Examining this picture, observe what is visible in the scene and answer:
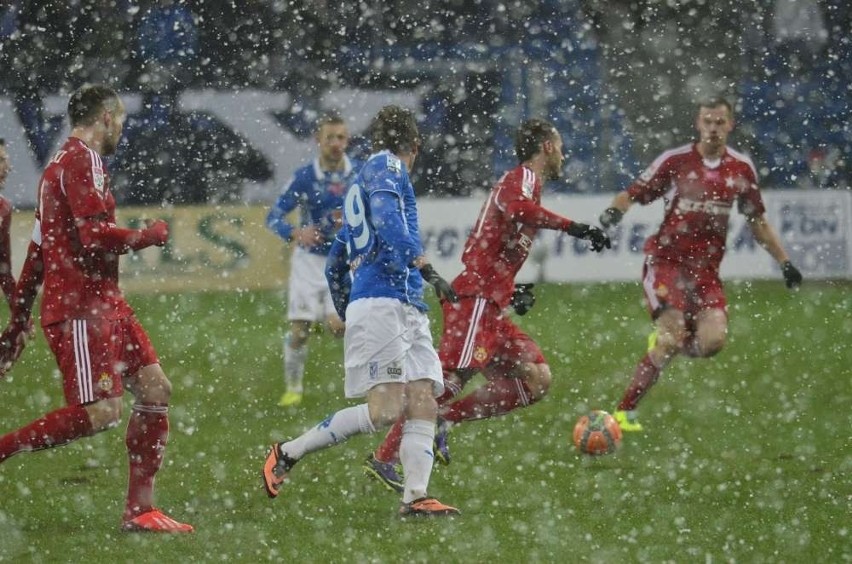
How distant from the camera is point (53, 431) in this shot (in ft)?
19.5

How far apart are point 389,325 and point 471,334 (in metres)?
1.34

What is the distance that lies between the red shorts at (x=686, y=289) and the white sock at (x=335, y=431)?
288 centimetres

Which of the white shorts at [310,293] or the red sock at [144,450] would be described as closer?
the red sock at [144,450]

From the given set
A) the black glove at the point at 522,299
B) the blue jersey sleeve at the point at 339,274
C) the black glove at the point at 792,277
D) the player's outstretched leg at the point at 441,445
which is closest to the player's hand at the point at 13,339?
the blue jersey sleeve at the point at 339,274

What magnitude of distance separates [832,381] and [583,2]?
11660mm

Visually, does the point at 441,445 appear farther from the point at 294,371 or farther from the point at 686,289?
the point at 294,371

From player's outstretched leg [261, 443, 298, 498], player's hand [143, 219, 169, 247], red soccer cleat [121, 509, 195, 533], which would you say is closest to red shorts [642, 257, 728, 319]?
player's outstretched leg [261, 443, 298, 498]

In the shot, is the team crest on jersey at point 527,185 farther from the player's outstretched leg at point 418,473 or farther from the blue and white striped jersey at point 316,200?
the blue and white striped jersey at point 316,200

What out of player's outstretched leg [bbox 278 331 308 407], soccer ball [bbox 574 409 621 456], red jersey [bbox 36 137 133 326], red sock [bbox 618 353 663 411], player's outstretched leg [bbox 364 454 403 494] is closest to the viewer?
red jersey [bbox 36 137 133 326]

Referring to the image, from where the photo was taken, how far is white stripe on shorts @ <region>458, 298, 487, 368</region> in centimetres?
748

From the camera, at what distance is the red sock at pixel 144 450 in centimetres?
616

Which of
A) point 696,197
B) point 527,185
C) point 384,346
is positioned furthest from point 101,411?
point 696,197

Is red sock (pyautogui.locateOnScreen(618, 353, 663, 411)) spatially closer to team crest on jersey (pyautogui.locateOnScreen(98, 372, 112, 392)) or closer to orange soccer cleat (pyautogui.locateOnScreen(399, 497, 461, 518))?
orange soccer cleat (pyautogui.locateOnScreen(399, 497, 461, 518))

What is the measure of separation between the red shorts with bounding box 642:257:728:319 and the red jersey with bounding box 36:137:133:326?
3.72 metres
